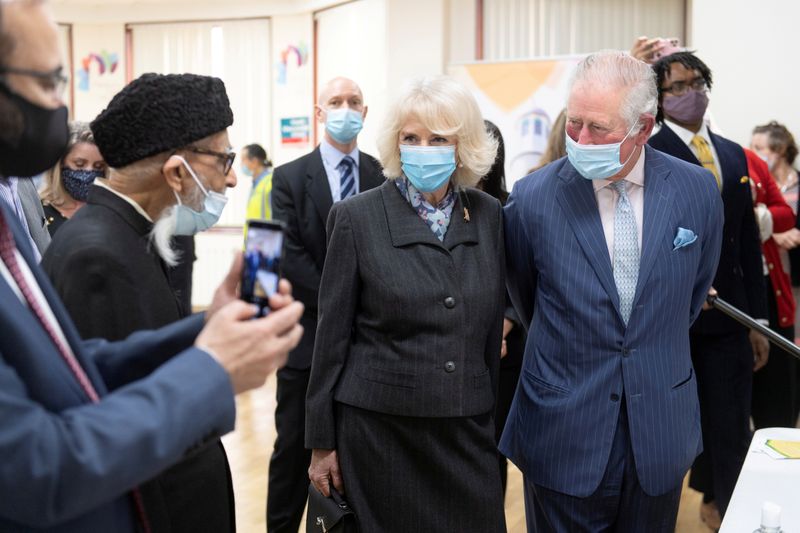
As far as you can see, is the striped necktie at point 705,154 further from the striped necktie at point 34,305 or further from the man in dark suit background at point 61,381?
the striped necktie at point 34,305

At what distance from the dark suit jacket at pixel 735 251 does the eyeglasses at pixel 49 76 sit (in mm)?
2462

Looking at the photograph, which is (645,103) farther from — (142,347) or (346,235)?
(142,347)

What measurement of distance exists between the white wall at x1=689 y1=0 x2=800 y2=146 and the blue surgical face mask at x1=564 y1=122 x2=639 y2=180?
175 inches

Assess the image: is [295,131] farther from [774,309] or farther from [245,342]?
[245,342]

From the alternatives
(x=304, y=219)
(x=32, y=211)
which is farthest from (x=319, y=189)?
(x=32, y=211)

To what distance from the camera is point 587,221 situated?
2.11 metres

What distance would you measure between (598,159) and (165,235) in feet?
3.51

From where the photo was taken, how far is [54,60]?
1.11 meters

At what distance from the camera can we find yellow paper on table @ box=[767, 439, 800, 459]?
1.99m

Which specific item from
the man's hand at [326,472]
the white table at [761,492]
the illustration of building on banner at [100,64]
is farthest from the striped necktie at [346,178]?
the illustration of building on banner at [100,64]

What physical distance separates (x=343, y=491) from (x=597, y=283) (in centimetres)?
87

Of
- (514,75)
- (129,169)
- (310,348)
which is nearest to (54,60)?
(129,169)

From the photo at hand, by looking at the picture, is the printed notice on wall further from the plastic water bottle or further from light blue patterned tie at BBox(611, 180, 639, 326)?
the plastic water bottle

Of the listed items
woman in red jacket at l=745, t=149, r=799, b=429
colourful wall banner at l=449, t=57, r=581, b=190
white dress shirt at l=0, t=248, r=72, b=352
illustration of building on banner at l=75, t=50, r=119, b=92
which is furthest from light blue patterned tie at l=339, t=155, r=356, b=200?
illustration of building on banner at l=75, t=50, r=119, b=92
